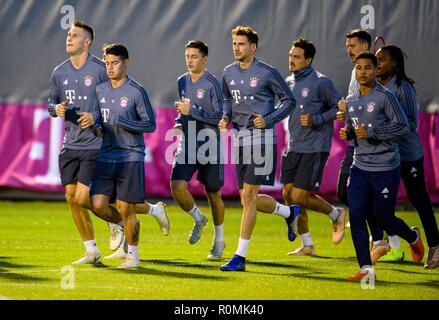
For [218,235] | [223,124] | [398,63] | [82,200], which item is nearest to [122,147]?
[82,200]

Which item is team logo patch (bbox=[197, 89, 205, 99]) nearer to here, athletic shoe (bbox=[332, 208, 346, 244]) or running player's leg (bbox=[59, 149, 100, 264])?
running player's leg (bbox=[59, 149, 100, 264])

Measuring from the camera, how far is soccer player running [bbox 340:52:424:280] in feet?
25.4

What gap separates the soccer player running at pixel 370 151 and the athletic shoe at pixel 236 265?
109 centimetres

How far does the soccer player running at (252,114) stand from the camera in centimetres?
881

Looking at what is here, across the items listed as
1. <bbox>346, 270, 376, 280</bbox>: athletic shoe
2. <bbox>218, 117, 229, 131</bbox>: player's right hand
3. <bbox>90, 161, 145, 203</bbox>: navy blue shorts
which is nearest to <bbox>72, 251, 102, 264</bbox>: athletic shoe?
<bbox>90, 161, 145, 203</bbox>: navy blue shorts

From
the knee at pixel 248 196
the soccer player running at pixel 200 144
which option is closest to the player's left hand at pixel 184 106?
the soccer player running at pixel 200 144

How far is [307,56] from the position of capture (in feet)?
33.5

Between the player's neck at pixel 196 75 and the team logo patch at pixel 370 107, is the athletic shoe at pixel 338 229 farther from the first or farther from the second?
the team logo patch at pixel 370 107

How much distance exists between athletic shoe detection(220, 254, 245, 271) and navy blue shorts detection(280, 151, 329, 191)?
5.95 ft

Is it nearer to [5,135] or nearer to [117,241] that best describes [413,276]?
[117,241]

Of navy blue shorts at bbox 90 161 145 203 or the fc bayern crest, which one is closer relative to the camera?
navy blue shorts at bbox 90 161 145 203

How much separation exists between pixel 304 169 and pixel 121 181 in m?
2.40

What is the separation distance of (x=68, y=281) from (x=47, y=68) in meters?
10.4

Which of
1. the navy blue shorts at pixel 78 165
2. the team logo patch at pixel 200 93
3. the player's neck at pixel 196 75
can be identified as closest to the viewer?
the navy blue shorts at pixel 78 165
